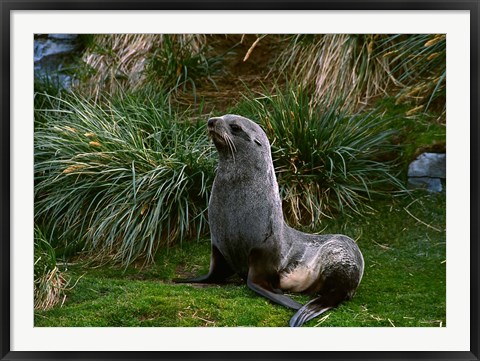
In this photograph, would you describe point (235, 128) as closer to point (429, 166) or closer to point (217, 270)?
point (217, 270)

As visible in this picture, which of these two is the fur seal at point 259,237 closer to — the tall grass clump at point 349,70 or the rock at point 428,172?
the rock at point 428,172

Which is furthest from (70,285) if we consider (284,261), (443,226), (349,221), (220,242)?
(443,226)

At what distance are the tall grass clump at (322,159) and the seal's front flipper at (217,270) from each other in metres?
1.36

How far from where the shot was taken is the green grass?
5695 mm

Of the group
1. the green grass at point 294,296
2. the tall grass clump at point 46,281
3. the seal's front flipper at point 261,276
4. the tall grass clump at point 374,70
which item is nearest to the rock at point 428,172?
the green grass at point 294,296

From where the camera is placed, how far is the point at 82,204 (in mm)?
7742

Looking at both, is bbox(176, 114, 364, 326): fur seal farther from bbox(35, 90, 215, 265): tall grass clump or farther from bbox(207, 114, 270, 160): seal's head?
bbox(35, 90, 215, 265): tall grass clump

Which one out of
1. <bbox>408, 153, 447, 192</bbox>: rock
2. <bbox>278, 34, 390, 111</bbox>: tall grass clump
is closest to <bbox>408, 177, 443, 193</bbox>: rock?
<bbox>408, 153, 447, 192</bbox>: rock

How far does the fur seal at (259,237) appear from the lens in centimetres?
611

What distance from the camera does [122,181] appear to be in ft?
25.3

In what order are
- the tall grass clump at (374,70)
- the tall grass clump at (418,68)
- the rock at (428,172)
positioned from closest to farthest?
the rock at (428,172) → the tall grass clump at (418,68) → the tall grass clump at (374,70)
